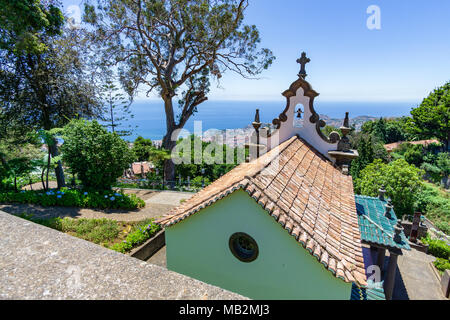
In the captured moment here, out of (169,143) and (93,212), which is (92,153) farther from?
(169,143)

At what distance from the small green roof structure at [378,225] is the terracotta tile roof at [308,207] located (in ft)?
4.64

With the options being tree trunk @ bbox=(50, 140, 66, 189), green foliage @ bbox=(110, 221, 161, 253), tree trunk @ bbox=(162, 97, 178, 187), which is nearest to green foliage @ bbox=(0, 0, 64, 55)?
tree trunk @ bbox=(50, 140, 66, 189)

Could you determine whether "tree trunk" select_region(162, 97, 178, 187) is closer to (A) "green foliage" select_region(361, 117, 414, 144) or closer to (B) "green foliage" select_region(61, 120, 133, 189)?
(B) "green foliage" select_region(61, 120, 133, 189)

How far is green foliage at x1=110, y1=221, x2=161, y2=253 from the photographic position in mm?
9836

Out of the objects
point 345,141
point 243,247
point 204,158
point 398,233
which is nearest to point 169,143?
point 204,158

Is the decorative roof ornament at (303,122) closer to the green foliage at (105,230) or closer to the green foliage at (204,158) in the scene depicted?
the green foliage at (105,230)

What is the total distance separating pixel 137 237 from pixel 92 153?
23.2ft

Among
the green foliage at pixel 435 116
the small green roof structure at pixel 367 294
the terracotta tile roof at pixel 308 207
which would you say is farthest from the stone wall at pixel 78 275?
the green foliage at pixel 435 116

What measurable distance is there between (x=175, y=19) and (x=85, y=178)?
13.5m

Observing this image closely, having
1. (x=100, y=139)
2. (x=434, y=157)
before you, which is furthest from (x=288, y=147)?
(x=434, y=157)

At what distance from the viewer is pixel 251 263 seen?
5.96 m

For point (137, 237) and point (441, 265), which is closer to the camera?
point (137, 237)

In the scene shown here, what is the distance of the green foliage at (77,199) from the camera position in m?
14.4

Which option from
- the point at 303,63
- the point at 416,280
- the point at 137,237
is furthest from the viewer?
the point at 416,280
